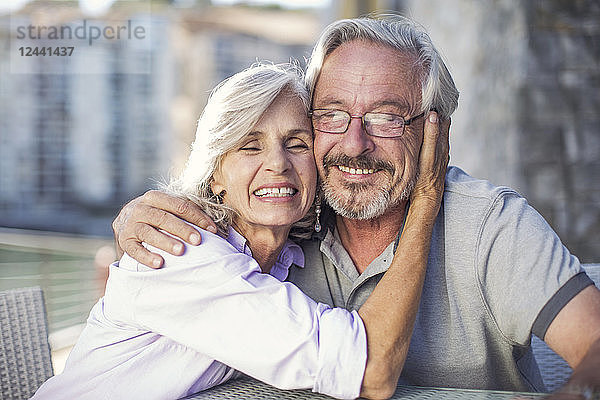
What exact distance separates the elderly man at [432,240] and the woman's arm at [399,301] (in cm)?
2

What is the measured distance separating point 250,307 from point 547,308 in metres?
0.74

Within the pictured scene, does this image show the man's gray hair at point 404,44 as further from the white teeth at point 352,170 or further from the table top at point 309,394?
the table top at point 309,394

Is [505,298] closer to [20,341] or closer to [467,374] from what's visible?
[467,374]

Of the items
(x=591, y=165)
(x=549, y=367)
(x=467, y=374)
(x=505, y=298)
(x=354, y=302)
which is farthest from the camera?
(x=591, y=165)

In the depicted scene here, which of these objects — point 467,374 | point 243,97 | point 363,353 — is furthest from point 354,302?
point 243,97

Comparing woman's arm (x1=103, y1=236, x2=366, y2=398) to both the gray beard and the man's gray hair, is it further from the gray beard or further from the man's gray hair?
the man's gray hair

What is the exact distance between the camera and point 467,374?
191cm

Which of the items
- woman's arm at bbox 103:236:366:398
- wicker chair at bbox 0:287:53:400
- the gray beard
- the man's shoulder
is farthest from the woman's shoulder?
the man's shoulder

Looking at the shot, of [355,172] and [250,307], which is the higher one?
[355,172]

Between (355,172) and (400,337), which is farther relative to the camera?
(355,172)

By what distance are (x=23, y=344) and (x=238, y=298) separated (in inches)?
37.4

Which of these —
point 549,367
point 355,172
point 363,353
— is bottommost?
point 549,367

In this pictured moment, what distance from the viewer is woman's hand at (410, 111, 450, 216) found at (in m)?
1.92

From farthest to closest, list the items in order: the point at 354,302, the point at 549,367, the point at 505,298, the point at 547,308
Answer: the point at 549,367 → the point at 354,302 → the point at 505,298 → the point at 547,308
